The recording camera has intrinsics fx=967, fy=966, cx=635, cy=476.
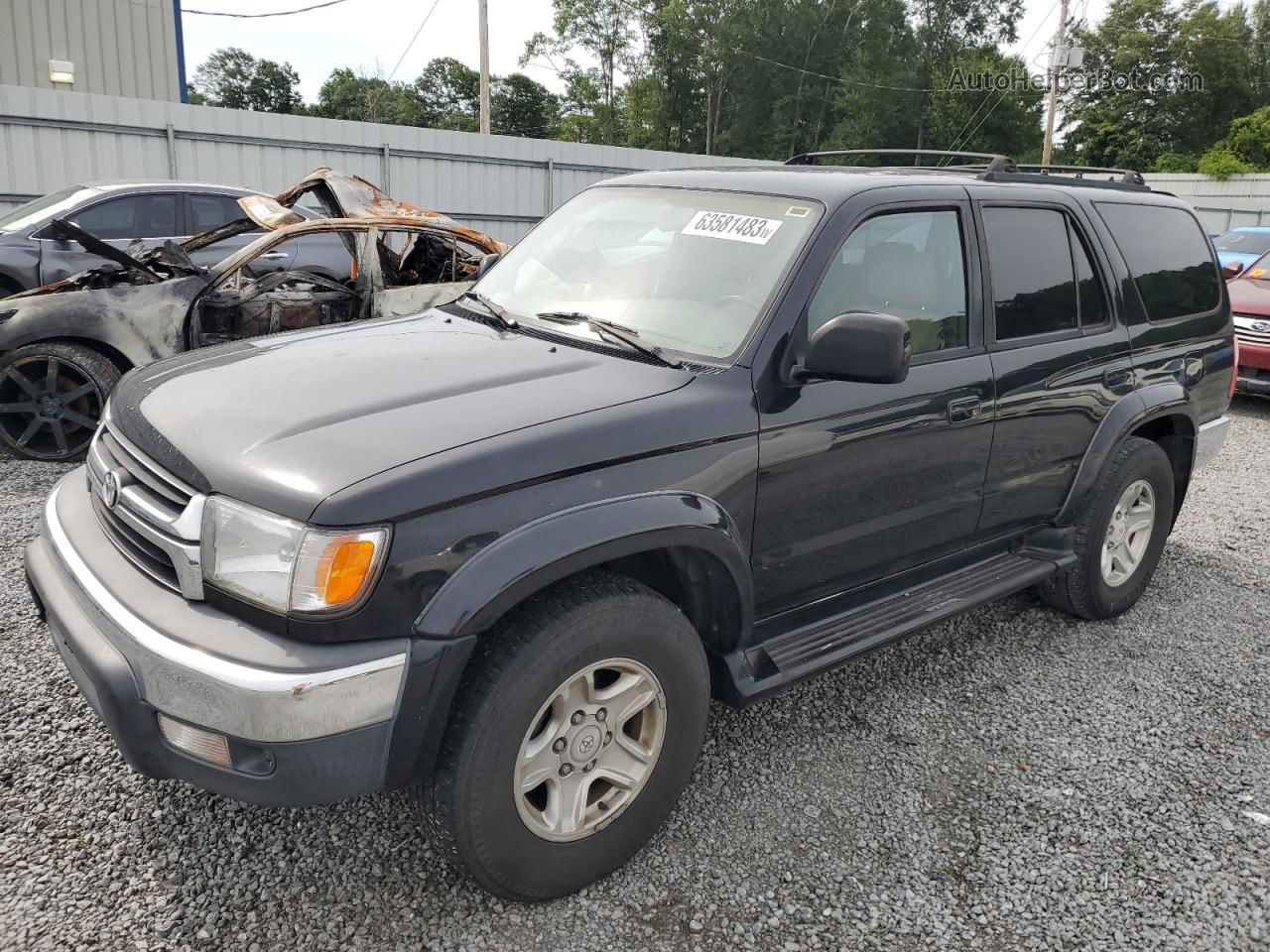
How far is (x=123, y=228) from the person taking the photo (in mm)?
8320

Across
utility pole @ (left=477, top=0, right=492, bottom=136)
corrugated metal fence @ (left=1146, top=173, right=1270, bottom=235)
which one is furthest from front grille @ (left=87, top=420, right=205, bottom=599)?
corrugated metal fence @ (left=1146, top=173, right=1270, bottom=235)

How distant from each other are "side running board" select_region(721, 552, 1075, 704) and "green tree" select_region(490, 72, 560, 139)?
6356 centimetres

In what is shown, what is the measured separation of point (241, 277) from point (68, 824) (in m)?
4.78

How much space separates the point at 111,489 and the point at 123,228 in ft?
22.6

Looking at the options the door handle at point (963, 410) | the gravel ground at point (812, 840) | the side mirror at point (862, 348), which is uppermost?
the side mirror at point (862, 348)

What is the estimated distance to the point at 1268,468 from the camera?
7.32 m

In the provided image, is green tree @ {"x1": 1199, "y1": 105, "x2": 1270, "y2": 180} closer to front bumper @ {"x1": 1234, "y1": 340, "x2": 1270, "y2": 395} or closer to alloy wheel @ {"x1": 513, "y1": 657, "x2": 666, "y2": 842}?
front bumper @ {"x1": 1234, "y1": 340, "x2": 1270, "y2": 395}

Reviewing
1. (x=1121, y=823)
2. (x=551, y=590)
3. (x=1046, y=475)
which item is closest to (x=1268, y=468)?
(x=1046, y=475)

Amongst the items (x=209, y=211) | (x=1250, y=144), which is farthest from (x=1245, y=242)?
(x=1250, y=144)

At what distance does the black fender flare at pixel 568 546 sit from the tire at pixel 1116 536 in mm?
2148

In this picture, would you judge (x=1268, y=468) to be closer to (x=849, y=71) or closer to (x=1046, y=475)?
(x=1046, y=475)

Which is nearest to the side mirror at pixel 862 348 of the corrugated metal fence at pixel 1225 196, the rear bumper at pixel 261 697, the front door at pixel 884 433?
the front door at pixel 884 433

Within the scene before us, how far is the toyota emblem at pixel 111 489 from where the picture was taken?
250 centimetres

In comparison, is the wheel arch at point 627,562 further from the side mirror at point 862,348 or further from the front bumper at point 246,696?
the side mirror at point 862,348
